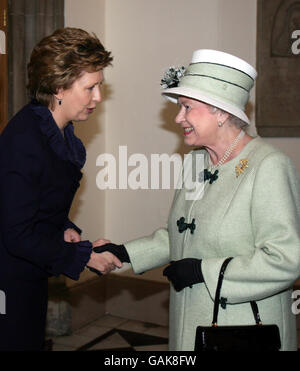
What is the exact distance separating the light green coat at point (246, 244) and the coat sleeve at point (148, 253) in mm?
189

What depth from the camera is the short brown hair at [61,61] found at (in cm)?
237

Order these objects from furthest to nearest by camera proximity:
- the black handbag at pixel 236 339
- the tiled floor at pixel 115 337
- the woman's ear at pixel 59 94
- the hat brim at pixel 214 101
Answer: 1. the tiled floor at pixel 115 337
2. the woman's ear at pixel 59 94
3. the hat brim at pixel 214 101
4. the black handbag at pixel 236 339

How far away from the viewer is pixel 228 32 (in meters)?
4.41

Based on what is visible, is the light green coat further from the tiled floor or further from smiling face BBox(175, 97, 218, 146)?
the tiled floor

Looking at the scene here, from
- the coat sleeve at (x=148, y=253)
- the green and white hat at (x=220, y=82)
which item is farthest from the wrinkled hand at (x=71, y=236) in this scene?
the green and white hat at (x=220, y=82)

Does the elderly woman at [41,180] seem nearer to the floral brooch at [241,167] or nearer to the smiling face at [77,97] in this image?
the smiling face at [77,97]

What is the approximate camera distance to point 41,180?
2.29 metres

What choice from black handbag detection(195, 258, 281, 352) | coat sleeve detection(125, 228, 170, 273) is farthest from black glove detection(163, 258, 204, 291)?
coat sleeve detection(125, 228, 170, 273)

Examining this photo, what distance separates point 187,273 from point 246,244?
27 centimetres

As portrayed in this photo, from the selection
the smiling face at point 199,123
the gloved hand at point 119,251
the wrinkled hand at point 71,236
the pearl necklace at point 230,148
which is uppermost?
the smiling face at point 199,123

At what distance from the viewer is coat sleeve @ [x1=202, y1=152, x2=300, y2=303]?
2.07 metres

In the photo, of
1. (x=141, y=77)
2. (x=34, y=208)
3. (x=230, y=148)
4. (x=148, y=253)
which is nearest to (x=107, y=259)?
(x=148, y=253)
